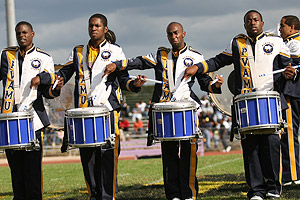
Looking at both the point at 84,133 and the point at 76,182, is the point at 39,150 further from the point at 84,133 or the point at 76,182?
the point at 76,182

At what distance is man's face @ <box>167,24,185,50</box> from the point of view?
7.32 m

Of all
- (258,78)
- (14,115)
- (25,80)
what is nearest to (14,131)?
(14,115)

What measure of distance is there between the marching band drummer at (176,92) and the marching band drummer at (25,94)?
95cm

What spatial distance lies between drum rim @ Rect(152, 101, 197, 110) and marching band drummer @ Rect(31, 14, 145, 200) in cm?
49

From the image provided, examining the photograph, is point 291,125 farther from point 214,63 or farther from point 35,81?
point 35,81

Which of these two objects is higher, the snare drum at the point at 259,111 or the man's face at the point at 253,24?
the man's face at the point at 253,24

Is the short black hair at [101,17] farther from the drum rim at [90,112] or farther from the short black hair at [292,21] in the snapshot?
the short black hair at [292,21]

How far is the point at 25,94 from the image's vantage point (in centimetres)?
698

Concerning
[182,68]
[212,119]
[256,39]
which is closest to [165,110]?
[182,68]

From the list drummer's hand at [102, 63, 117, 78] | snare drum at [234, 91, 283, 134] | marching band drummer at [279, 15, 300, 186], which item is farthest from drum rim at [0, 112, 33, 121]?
marching band drummer at [279, 15, 300, 186]

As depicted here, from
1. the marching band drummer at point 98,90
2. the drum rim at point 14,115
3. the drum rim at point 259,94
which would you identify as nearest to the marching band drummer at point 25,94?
the marching band drummer at point 98,90

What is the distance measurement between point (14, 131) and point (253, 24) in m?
2.87

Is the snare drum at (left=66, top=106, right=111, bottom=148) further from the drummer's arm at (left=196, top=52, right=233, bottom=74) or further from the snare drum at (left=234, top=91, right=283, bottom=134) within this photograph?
the snare drum at (left=234, top=91, right=283, bottom=134)

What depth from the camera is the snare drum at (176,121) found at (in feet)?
22.1
